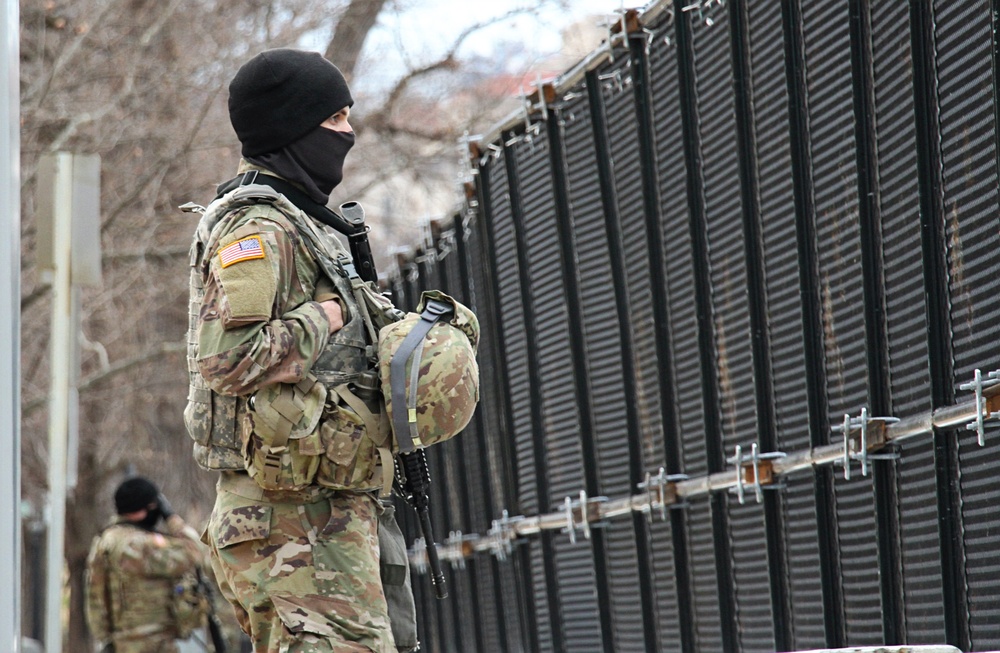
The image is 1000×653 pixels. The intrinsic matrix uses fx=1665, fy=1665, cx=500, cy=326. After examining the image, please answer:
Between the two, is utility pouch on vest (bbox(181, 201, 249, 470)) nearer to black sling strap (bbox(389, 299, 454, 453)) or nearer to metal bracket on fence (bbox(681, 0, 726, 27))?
black sling strap (bbox(389, 299, 454, 453))

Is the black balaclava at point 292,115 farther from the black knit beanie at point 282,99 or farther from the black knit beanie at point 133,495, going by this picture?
the black knit beanie at point 133,495

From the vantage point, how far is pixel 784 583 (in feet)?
16.4

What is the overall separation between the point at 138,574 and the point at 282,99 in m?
7.71

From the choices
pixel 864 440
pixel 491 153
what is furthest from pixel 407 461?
pixel 491 153

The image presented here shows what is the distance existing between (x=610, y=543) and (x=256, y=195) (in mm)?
3033

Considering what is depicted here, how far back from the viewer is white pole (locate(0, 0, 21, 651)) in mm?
3758

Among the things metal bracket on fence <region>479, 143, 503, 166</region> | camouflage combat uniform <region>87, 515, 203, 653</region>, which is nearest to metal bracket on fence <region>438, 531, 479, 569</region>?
metal bracket on fence <region>479, 143, 503, 166</region>

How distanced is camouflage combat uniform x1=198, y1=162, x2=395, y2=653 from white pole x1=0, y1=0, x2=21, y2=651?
0.44 meters

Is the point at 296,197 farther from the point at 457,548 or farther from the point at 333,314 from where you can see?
the point at 457,548

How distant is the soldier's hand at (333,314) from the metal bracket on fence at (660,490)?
6.53ft

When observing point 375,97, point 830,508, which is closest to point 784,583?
point 830,508

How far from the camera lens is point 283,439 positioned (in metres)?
3.97

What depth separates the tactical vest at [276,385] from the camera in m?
4.05

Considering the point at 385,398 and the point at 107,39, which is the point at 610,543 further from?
the point at 107,39
